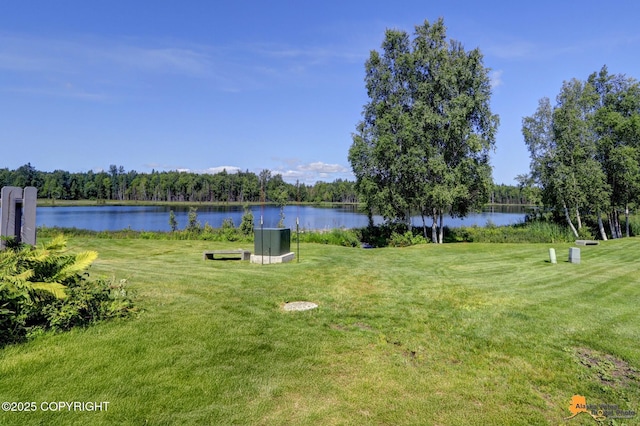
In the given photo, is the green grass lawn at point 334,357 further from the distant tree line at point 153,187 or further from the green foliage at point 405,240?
the distant tree line at point 153,187

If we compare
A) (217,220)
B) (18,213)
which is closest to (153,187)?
(217,220)

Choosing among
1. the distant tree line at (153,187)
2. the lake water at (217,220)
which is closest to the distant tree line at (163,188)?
the distant tree line at (153,187)

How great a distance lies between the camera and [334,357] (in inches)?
175

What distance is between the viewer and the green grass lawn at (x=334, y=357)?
323 cm

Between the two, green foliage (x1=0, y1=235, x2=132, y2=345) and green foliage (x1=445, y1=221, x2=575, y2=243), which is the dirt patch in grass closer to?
green foliage (x1=0, y1=235, x2=132, y2=345)

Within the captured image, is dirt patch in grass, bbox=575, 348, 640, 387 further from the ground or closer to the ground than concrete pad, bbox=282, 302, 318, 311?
closer to the ground

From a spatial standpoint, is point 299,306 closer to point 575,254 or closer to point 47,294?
point 47,294

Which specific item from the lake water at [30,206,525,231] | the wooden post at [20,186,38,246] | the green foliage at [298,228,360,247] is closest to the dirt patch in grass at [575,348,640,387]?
the wooden post at [20,186,38,246]

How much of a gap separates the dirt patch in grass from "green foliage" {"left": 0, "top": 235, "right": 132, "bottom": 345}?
6.54 metres

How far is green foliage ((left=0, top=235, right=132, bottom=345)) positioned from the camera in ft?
13.6

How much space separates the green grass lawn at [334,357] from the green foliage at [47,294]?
0.32 metres

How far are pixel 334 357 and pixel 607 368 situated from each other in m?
3.51

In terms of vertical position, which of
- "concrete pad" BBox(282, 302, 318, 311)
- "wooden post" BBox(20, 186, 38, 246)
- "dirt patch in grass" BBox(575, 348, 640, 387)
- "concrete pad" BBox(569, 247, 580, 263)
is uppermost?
"wooden post" BBox(20, 186, 38, 246)

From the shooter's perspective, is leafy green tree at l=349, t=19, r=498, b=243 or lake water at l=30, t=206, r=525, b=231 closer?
leafy green tree at l=349, t=19, r=498, b=243
